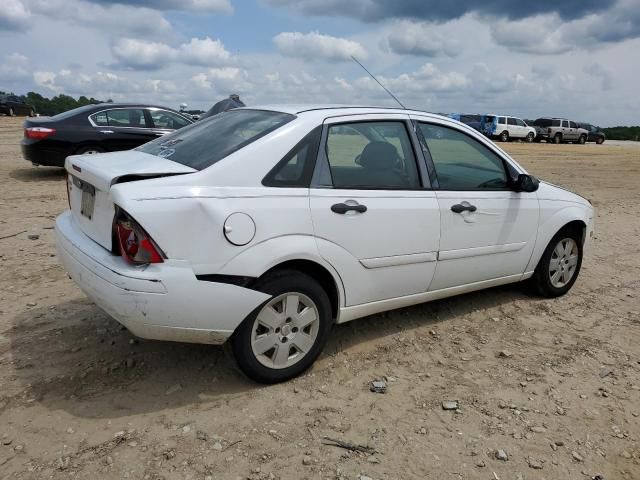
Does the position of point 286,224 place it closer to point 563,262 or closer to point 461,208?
point 461,208

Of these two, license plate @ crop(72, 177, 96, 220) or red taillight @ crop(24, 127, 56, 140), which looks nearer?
license plate @ crop(72, 177, 96, 220)

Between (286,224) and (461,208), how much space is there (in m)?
1.48

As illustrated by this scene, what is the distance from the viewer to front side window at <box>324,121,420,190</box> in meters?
3.50

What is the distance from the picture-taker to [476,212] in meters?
4.09

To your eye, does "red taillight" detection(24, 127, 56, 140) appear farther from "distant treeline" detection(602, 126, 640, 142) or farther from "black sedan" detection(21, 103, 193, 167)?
"distant treeline" detection(602, 126, 640, 142)

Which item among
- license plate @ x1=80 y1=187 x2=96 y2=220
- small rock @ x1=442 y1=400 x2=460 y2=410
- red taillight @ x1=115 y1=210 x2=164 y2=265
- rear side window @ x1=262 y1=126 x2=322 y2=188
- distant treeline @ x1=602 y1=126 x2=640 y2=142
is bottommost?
small rock @ x1=442 y1=400 x2=460 y2=410

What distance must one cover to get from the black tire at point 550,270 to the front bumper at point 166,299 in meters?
2.90

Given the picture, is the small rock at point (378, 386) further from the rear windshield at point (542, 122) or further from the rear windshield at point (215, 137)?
the rear windshield at point (542, 122)

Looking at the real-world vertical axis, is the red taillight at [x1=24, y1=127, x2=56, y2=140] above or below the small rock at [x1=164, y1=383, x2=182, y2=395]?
above

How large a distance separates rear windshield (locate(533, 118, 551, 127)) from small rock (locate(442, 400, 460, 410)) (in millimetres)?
39653

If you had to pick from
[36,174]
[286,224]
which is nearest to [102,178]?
[286,224]

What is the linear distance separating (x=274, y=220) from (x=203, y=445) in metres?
1.24

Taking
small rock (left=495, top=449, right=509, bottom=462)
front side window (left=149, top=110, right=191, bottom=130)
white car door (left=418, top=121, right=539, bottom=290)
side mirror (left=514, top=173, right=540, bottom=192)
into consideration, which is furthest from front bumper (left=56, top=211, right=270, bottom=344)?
front side window (left=149, top=110, right=191, bottom=130)

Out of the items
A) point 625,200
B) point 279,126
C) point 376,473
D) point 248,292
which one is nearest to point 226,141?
point 279,126
